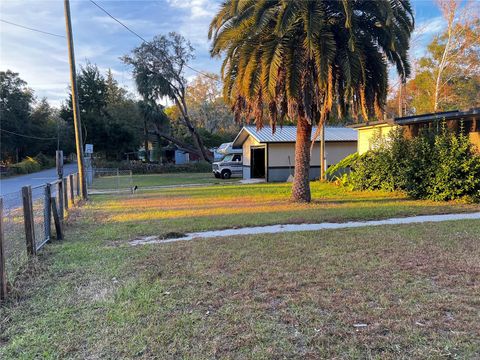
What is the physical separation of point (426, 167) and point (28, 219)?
1188 centimetres

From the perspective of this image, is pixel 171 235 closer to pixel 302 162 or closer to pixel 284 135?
pixel 302 162

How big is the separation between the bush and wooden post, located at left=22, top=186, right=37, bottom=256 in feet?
37.6

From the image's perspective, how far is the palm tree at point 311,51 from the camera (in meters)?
9.76

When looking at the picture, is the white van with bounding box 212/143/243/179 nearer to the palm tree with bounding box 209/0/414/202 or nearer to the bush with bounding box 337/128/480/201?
the bush with bounding box 337/128/480/201

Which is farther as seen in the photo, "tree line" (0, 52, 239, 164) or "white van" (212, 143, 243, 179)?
"tree line" (0, 52, 239, 164)

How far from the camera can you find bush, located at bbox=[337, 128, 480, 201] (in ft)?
36.7

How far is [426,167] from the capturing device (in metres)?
12.3

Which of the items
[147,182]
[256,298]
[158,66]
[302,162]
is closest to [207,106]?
[158,66]

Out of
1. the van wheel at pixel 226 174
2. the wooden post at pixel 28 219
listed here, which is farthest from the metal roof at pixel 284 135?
the wooden post at pixel 28 219

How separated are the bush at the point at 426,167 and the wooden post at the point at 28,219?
451 inches

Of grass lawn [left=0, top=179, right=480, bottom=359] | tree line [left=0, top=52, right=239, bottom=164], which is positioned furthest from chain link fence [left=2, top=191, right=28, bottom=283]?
tree line [left=0, top=52, right=239, bottom=164]

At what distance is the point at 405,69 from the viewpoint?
1176 cm

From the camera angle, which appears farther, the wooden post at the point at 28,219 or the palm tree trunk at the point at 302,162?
the palm tree trunk at the point at 302,162

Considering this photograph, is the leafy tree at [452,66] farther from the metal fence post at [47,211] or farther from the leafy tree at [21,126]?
the leafy tree at [21,126]
